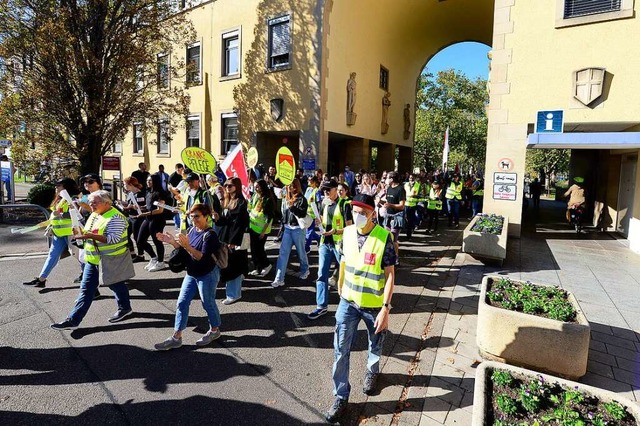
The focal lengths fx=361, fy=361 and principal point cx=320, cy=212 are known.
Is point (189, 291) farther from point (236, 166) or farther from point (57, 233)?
point (236, 166)

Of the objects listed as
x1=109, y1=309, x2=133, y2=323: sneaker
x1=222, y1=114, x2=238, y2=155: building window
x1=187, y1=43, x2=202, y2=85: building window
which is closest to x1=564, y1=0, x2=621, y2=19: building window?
x1=109, y1=309, x2=133, y2=323: sneaker

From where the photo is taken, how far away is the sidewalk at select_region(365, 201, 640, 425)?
351cm

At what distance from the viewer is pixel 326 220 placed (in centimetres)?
555

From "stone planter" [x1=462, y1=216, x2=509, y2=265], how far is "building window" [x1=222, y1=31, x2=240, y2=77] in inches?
546

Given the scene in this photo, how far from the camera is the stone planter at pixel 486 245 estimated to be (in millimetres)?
7727

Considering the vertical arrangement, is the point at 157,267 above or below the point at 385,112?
below

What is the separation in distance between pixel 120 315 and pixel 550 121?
34.8 feet

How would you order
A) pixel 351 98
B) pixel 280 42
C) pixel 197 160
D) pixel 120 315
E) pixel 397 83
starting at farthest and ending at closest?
1. pixel 397 83
2. pixel 351 98
3. pixel 280 42
4. pixel 197 160
5. pixel 120 315

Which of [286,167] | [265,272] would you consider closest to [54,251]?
[265,272]

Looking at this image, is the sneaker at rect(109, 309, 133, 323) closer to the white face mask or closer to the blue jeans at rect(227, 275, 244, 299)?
the blue jeans at rect(227, 275, 244, 299)

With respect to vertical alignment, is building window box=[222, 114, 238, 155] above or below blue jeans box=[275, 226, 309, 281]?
above

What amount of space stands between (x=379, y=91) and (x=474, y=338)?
59.0 ft

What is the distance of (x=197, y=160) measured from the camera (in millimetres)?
7105

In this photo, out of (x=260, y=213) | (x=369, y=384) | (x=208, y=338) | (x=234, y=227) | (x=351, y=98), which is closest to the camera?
(x=369, y=384)
